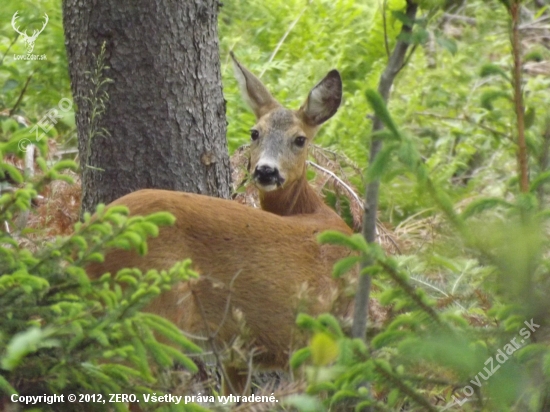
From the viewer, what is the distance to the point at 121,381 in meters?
3.14

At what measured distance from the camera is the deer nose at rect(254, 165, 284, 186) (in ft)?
18.9

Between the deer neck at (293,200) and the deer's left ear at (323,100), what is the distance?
2.46ft

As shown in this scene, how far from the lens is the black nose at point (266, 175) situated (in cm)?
577

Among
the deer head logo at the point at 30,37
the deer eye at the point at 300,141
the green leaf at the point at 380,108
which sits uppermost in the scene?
the green leaf at the point at 380,108

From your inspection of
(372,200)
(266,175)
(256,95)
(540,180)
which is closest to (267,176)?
(266,175)

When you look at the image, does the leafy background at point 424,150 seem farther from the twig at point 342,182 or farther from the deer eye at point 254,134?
the deer eye at point 254,134

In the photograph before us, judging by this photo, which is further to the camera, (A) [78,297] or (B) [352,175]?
(B) [352,175]

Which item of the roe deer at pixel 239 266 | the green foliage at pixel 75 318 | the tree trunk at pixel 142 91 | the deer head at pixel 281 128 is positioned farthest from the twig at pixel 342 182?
the green foliage at pixel 75 318

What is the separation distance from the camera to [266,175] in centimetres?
579

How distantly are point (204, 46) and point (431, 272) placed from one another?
2.00 metres

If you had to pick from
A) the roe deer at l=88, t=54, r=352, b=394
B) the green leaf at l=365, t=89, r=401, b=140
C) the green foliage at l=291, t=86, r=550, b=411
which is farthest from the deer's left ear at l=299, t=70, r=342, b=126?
the green leaf at l=365, t=89, r=401, b=140

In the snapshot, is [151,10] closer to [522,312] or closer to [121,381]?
[121,381]

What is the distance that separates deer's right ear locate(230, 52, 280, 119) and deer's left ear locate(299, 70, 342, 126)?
0.28 meters

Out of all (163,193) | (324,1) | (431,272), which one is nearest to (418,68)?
(324,1)
